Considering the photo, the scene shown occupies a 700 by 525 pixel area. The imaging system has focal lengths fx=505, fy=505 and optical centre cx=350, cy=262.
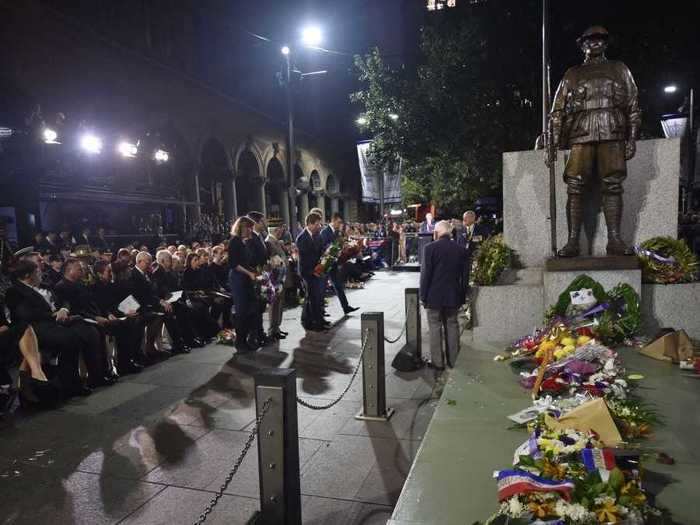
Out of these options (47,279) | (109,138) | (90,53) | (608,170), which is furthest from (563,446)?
(90,53)

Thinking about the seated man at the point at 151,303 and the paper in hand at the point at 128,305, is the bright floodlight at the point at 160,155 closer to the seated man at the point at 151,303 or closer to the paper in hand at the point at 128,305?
the seated man at the point at 151,303

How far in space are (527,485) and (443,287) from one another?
4.04 meters

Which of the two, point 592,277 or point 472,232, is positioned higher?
point 472,232

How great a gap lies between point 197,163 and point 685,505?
20052 millimetres

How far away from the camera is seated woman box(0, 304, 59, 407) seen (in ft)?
18.4

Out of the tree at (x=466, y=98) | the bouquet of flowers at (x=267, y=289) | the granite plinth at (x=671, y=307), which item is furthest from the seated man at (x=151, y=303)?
the tree at (x=466, y=98)

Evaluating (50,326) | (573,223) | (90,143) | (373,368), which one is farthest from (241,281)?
(90,143)

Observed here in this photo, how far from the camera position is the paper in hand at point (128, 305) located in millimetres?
7039

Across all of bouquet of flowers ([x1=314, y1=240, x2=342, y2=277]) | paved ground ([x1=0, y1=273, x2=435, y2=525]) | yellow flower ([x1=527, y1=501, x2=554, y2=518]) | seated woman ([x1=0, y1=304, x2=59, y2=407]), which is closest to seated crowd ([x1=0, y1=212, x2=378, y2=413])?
seated woman ([x1=0, y1=304, x2=59, y2=407])

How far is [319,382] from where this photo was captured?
639 centimetres

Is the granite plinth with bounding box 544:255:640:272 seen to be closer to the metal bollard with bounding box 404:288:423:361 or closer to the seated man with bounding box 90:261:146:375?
the metal bollard with bounding box 404:288:423:361

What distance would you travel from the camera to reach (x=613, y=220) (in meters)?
6.22

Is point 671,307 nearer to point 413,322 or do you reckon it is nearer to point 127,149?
point 413,322

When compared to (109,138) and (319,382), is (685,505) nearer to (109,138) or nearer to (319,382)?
(319,382)
